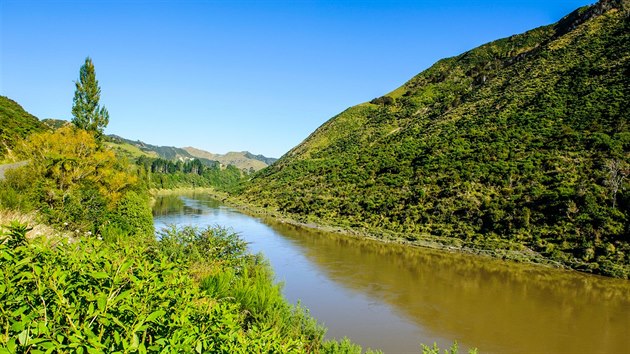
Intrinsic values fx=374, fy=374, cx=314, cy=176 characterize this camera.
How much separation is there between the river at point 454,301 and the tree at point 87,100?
84.4 feet

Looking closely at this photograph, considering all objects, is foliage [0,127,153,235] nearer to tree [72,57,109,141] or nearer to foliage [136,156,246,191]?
tree [72,57,109,141]

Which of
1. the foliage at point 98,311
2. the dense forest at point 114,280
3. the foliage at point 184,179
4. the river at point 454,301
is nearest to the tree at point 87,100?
the dense forest at point 114,280

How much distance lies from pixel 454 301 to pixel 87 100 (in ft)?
136

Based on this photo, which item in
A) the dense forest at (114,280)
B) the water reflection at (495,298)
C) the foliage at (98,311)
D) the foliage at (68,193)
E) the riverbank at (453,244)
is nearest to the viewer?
the foliage at (98,311)

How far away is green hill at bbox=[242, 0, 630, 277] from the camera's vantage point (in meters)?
31.6

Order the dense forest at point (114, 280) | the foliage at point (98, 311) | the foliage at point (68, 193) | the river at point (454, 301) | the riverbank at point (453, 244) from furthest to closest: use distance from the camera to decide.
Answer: the riverbank at point (453, 244)
the foliage at point (68, 193)
the river at point (454, 301)
the dense forest at point (114, 280)
the foliage at point (98, 311)

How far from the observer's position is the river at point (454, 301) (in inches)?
646

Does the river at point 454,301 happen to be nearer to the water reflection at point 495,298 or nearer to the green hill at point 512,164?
the water reflection at point 495,298

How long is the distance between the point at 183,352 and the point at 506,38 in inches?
4457

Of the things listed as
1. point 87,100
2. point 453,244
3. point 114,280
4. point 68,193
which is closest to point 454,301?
point 453,244

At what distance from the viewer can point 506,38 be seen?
97312mm

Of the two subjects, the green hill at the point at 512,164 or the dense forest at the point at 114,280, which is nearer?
the dense forest at the point at 114,280

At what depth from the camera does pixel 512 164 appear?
4209cm

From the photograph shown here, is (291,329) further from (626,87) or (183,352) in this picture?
(626,87)
